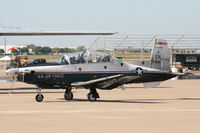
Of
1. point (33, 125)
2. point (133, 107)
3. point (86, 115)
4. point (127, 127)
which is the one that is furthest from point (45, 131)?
point (133, 107)

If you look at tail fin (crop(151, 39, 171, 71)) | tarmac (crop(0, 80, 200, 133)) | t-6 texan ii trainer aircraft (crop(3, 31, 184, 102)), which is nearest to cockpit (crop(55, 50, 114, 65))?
t-6 texan ii trainer aircraft (crop(3, 31, 184, 102))

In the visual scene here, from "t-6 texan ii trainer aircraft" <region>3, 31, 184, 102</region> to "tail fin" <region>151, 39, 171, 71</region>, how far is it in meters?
0.04

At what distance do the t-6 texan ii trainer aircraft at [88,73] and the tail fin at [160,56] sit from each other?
1.5 inches

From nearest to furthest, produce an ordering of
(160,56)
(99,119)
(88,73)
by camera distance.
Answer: (99,119)
(88,73)
(160,56)

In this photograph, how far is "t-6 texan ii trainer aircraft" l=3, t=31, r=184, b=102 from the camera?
17.8m

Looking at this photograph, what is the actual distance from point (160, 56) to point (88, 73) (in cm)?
307

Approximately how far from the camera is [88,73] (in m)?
18.5

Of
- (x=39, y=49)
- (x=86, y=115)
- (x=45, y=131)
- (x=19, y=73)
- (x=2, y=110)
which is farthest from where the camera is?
(x=39, y=49)

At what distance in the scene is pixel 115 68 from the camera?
18734mm

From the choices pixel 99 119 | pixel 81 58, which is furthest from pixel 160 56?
pixel 99 119

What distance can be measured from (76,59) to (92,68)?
2.25 ft

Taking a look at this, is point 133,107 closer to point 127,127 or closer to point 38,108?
point 38,108

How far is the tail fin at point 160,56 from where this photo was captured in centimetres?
1936

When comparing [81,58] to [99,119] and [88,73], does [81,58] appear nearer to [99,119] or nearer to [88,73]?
[88,73]
